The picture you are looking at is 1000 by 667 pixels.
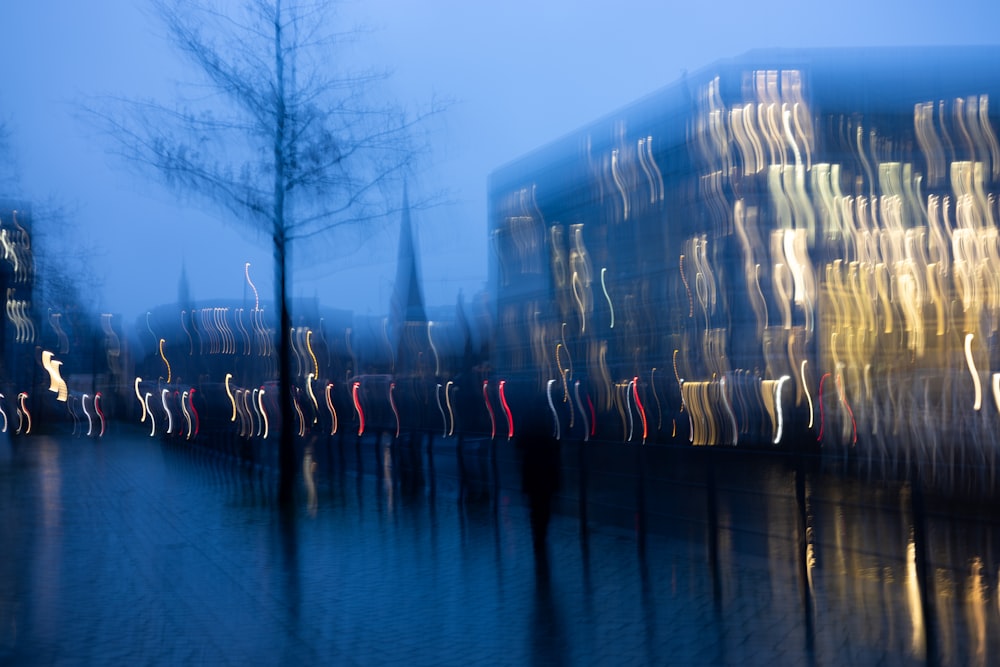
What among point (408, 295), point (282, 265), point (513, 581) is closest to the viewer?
point (513, 581)

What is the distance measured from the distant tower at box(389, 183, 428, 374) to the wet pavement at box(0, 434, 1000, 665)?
126ft

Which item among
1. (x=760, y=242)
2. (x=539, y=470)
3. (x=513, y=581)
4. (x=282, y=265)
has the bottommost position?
(x=513, y=581)

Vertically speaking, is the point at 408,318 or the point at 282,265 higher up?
the point at 408,318

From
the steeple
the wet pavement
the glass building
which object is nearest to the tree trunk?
the wet pavement

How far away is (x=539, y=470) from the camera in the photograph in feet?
41.9

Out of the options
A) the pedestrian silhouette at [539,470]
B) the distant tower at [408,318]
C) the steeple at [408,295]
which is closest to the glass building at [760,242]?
the distant tower at [408,318]

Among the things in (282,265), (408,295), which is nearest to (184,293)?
(408,295)

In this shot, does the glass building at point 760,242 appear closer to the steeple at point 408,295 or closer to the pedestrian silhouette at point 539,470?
the steeple at point 408,295

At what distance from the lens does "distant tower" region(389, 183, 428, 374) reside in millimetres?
61125

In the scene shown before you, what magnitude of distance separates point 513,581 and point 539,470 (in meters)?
1.98

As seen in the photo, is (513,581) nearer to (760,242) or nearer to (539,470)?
(539,470)

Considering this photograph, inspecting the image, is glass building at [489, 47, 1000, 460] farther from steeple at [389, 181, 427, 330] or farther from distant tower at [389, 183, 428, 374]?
steeple at [389, 181, 427, 330]

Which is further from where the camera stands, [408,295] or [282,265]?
[408,295]

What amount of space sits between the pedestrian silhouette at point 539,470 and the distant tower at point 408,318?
134ft
